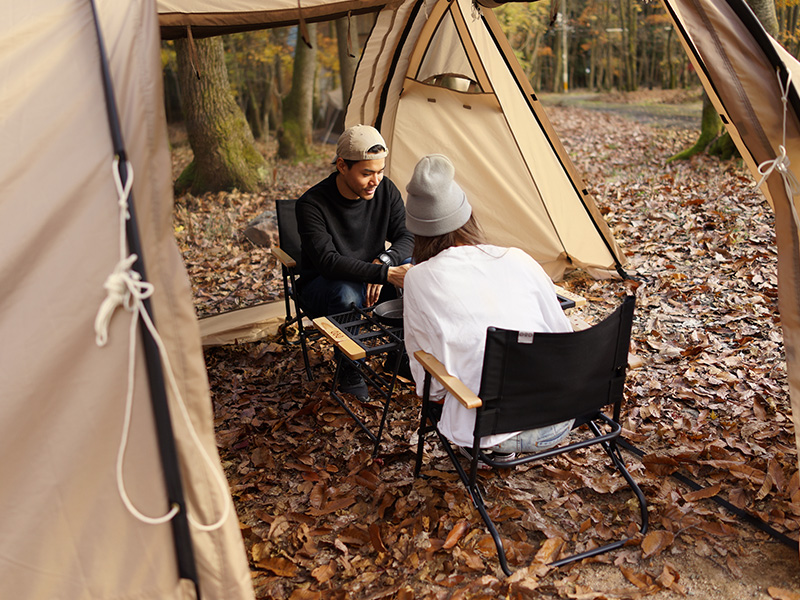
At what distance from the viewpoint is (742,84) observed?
89.9 inches

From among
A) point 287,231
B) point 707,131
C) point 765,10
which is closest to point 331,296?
point 287,231

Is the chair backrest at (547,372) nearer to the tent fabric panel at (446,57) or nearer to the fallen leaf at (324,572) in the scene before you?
the fallen leaf at (324,572)

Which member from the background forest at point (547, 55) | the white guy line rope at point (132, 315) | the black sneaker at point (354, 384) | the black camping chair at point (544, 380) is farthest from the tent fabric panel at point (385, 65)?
the background forest at point (547, 55)

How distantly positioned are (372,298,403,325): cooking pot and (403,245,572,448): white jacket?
571mm

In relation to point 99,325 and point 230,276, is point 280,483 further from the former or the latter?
point 230,276

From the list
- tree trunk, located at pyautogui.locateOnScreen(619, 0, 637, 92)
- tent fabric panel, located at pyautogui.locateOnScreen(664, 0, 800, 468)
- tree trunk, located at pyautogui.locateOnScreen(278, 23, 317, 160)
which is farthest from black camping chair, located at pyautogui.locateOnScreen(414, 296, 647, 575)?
tree trunk, located at pyautogui.locateOnScreen(619, 0, 637, 92)

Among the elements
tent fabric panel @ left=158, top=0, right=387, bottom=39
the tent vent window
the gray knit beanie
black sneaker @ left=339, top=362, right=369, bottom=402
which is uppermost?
tent fabric panel @ left=158, top=0, right=387, bottom=39

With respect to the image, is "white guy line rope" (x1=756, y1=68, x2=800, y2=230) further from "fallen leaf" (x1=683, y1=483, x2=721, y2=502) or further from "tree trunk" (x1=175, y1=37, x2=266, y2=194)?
"tree trunk" (x1=175, y1=37, x2=266, y2=194)

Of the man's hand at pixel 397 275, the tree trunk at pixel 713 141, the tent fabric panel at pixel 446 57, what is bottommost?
the tree trunk at pixel 713 141

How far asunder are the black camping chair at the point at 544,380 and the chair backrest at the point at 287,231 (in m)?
2.10

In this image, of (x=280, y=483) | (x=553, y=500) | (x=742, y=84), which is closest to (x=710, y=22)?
(x=742, y=84)

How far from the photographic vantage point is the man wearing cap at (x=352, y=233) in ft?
11.4

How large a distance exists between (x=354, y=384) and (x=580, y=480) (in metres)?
1.40

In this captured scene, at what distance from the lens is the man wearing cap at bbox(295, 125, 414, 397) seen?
3477 mm
